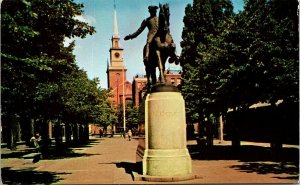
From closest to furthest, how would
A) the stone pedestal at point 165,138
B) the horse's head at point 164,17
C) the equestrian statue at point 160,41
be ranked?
the stone pedestal at point 165,138, the horse's head at point 164,17, the equestrian statue at point 160,41

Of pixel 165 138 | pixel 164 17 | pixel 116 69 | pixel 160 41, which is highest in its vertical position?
pixel 116 69

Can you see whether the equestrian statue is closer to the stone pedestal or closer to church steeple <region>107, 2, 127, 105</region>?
the stone pedestal

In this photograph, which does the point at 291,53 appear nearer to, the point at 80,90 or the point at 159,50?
the point at 159,50

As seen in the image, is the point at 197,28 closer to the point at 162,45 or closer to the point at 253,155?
the point at 253,155

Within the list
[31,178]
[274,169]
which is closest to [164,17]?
[274,169]

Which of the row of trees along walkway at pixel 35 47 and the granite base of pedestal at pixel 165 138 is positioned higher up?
the row of trees along walkway at pixel 35 47

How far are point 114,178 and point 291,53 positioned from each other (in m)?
9.22

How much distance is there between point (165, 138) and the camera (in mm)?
12789

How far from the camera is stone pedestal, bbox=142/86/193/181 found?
12.6 metres

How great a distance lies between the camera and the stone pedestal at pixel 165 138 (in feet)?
41.2

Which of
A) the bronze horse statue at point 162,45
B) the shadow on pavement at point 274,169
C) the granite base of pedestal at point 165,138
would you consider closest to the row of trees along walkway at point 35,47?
the bronze horse statue at point 162,45

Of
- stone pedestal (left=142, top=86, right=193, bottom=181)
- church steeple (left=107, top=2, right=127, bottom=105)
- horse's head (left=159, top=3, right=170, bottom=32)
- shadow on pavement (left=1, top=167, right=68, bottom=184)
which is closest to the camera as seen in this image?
stone pedestal (left=142, top=86, right=193, bottom=181)

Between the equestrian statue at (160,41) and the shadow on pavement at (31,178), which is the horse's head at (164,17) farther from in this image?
the shadow on pavement at (31,178)

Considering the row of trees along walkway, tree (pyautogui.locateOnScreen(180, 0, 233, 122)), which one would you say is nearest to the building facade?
tree (pyautogui.locateOnScreen(180, 0, 233, 122))
